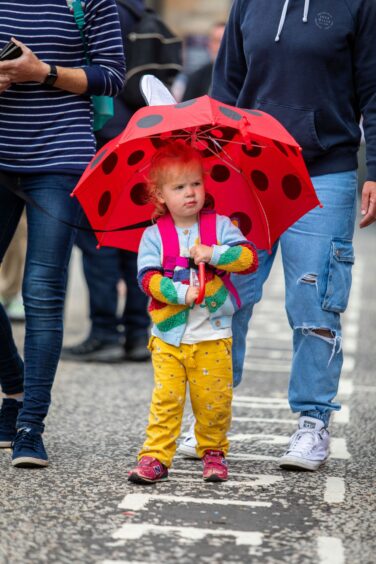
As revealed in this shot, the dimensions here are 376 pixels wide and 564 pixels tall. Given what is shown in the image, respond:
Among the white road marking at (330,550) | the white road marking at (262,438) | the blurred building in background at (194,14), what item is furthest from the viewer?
Answer: the blurred building in background at (194,14)

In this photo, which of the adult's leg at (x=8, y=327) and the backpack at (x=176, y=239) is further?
the adult's leg at (x=8, y=327)

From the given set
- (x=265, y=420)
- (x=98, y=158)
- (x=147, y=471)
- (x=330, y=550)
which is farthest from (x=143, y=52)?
(x=330, y=550)

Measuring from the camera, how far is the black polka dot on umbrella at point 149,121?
419 centimetres

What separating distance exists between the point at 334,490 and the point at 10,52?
1.98 metres

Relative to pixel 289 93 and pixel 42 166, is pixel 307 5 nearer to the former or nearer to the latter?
pixel 289 93

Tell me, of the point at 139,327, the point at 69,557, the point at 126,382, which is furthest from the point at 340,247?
the point at 139,327

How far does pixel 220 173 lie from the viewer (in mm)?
4727

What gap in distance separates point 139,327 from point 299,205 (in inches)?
122

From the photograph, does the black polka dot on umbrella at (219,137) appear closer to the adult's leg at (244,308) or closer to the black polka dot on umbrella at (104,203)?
the black polka dot on umbrella at (104,203)

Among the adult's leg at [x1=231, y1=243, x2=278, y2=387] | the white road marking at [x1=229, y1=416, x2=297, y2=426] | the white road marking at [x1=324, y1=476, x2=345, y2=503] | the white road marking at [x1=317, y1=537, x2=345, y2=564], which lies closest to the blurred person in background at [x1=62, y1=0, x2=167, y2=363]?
the white road marking at [x1=229, y1=416, x2=297, y2=426]

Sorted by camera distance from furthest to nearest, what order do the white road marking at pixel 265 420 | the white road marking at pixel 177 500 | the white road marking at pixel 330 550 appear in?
the white road marking at pixel 265 420
the white road marking at pixel 177 500
the white road marking at pixel 330 550

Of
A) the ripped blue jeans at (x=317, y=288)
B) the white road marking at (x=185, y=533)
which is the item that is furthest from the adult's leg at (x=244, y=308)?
the white road marking at (x=185, y=533)

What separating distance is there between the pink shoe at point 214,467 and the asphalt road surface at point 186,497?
40mm

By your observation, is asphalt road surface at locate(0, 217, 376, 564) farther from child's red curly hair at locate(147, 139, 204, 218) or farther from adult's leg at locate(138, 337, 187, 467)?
child's red curly hair at locate(147, 139, 204, 218)
